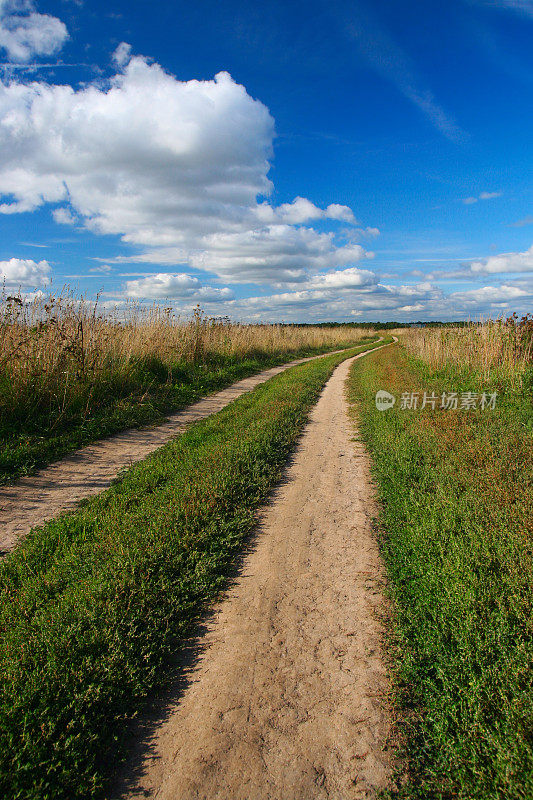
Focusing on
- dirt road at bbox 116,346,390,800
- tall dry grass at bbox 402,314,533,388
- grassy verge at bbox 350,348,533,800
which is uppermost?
tall dry grass at bbox 402,314,533,388

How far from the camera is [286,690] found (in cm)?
242

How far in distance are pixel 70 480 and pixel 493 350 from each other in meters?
10.8

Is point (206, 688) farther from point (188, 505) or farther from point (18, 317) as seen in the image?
point (18, 317)

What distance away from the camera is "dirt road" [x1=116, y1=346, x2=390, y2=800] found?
1.97 meters

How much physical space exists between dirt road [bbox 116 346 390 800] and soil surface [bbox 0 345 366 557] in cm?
249

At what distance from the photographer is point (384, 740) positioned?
212 centimetres

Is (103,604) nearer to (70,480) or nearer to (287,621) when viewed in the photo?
(287,621)

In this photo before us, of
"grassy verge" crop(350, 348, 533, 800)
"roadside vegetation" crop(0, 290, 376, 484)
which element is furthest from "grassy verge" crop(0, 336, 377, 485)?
"grassy verge" crop(350, 348, 533, 800)

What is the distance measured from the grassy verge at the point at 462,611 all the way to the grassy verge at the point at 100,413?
4.82m

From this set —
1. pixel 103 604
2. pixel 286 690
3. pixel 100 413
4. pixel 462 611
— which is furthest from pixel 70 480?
pixel 462 611

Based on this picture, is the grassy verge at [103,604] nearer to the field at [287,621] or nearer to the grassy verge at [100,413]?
the field at [287,621]

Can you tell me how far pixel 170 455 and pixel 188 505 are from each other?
Result: 2.06m

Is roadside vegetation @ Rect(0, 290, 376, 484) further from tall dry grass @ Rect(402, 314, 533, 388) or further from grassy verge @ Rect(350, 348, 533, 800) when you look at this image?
tall dry grass @ Rect(402, 314, 533, 388)

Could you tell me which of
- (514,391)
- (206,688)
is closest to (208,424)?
(206,688)
